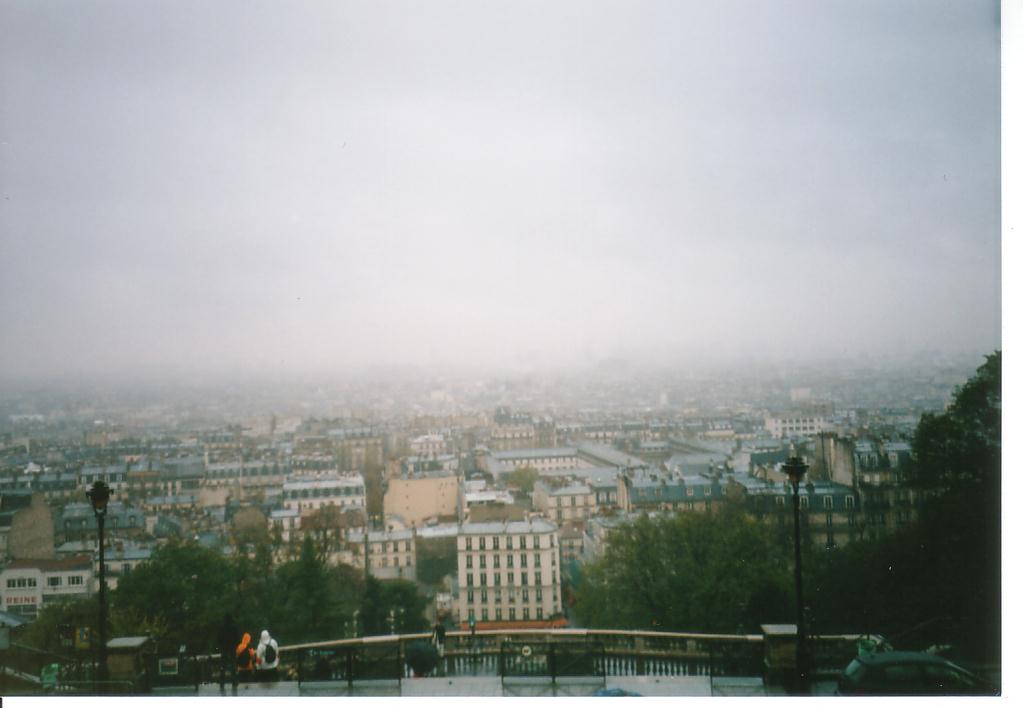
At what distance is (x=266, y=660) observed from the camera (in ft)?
13.4

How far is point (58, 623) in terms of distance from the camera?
4.96 m

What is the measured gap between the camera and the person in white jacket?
4.08 m

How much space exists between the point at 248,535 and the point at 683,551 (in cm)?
381

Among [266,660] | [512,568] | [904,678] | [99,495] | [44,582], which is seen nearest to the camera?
[904,678]

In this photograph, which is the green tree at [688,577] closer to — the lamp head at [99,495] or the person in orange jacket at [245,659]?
the person in orange jacket at [245,659]

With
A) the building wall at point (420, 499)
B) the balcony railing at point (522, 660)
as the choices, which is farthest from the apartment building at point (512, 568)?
the balcony railing at point (522, 660)

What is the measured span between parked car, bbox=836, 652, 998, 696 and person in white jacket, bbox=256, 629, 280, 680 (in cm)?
321

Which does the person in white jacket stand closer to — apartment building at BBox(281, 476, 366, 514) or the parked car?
apartment building at BBox(281, 476, 366, 514)

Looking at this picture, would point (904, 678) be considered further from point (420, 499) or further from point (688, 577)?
point (420, 499)

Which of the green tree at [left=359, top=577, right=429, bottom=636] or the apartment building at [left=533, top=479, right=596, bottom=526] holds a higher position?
the apartment building at [left=533, top=479, right=596, bottom=526]

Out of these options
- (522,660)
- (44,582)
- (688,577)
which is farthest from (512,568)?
(44,582)

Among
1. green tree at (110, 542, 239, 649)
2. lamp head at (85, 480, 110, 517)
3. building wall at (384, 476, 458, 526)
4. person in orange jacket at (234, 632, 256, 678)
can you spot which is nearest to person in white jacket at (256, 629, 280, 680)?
person in orange jacket at (234, 632, 256, 678)

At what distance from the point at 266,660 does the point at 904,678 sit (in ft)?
11.8
